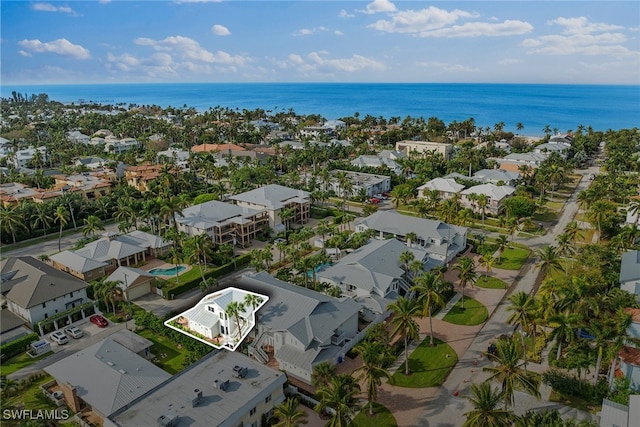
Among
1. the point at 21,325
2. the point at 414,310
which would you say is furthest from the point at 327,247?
the point at 21,325

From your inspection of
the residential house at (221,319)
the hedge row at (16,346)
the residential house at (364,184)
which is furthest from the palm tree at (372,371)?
the residential house at (364,184)

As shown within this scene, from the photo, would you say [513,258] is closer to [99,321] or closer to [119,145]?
[99,321]

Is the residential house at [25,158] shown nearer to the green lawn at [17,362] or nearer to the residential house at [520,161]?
the green lawn at [17,362]

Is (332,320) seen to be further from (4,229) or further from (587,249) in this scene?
(4,229)

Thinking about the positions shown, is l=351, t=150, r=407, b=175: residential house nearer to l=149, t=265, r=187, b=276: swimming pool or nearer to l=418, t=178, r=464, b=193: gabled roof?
l=418, t=178, r=464, b=193: gabled roof

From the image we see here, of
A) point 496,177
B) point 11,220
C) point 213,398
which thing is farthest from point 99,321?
point 496,177

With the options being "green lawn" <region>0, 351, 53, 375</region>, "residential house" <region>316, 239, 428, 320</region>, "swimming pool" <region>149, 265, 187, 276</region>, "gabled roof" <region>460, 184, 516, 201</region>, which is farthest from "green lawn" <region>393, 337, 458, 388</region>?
"gabled roof" <region>460, 184, 516, 201</region>

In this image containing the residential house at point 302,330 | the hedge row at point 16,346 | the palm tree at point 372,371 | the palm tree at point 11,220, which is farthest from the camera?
the palm tree at point 11,220
